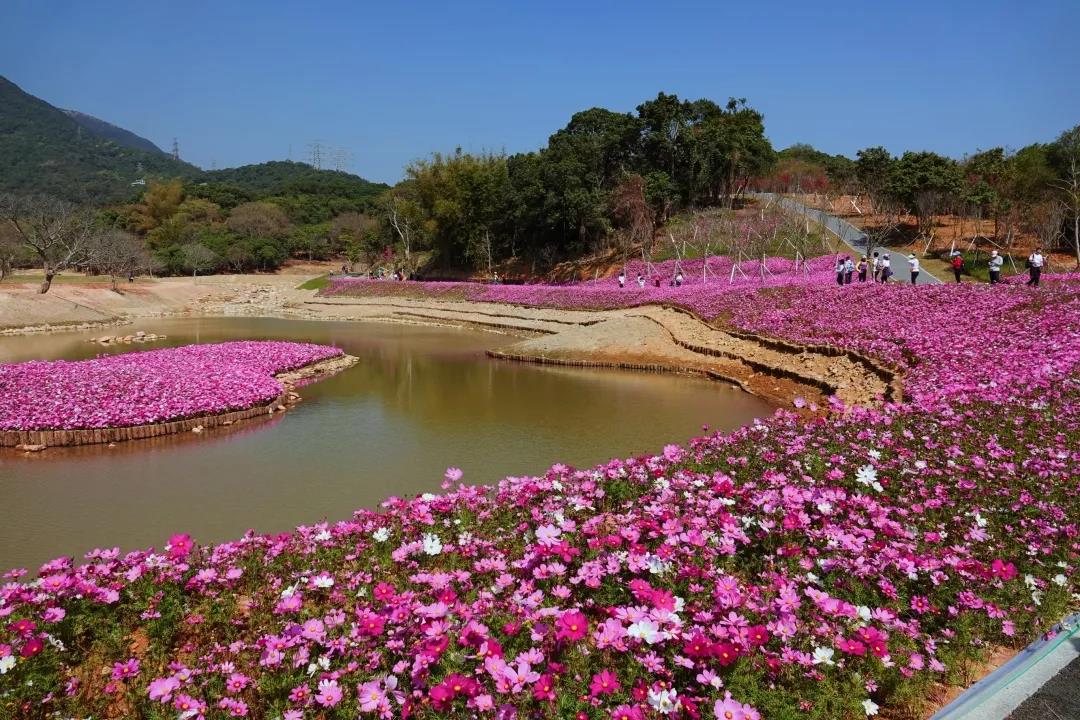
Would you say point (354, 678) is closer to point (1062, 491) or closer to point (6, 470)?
point (1062, 491)

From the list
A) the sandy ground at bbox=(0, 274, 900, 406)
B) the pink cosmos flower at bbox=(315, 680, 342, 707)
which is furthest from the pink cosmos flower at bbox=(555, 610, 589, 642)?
the sandy ground at bbox=(0, 274, 900, 406)

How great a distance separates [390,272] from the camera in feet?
219

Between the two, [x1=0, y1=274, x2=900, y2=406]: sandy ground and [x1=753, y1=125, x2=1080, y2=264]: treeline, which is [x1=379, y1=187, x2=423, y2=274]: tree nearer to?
[x1=0, y1=274, x2=900, y2=406]: sandy ground

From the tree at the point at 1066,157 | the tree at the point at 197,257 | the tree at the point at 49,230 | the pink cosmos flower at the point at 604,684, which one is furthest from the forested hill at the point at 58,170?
the pink cosmos flower at the point at 604,684

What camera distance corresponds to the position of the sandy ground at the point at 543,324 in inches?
679

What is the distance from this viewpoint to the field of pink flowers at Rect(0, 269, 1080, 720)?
9.96 feet

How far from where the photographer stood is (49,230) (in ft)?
149

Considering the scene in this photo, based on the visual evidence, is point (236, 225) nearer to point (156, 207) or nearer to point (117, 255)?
point (156, 207)

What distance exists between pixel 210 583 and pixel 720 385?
15.7 m

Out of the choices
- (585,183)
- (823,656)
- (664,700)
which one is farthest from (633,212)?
(664,700)

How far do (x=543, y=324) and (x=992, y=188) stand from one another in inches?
1453

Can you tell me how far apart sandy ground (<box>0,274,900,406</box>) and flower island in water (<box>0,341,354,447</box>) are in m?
10.5

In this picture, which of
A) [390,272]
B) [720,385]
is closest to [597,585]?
[720,385]

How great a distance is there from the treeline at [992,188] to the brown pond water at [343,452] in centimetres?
2439
